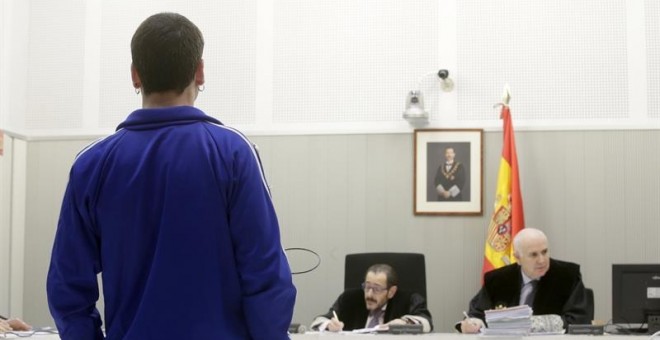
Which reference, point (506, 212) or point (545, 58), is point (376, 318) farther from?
point (545, 58)

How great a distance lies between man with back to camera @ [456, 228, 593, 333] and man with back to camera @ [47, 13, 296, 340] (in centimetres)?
402

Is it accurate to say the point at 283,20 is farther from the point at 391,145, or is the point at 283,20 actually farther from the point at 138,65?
the point at 138,65

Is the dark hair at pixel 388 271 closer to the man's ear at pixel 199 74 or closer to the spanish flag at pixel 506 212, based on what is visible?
the spanish flag at pixel 506 212

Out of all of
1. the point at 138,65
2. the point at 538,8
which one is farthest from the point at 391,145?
the point at 138,65

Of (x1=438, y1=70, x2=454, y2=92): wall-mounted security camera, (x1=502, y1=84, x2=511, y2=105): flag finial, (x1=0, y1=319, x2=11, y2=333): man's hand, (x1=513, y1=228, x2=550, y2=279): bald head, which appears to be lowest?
(x1=0, y1=319, x2=11, y2=333): man's hand

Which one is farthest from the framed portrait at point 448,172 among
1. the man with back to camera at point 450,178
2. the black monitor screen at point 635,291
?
the black monitor screen at point 635,291

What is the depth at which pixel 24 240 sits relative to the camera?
8.05 meters

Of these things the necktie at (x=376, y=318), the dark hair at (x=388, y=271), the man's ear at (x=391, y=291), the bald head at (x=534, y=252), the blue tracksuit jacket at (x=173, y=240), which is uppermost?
the blue tracksuit jacket at (x=173, y=240)

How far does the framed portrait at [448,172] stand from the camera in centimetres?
745

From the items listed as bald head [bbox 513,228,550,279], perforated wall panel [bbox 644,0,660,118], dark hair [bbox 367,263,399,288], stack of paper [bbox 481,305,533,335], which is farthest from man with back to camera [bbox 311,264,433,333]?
perforated wall panel [bbox 644,0,660,118]

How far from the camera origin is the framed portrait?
24.5 feet

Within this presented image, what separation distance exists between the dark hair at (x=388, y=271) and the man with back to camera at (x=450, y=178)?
49.6 inches

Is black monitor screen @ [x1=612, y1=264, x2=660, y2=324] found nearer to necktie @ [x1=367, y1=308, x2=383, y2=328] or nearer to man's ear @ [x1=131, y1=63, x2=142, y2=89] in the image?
necktie @ [x1=367, y1=308, x2=383, y2=328]

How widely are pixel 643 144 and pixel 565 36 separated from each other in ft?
3.25
